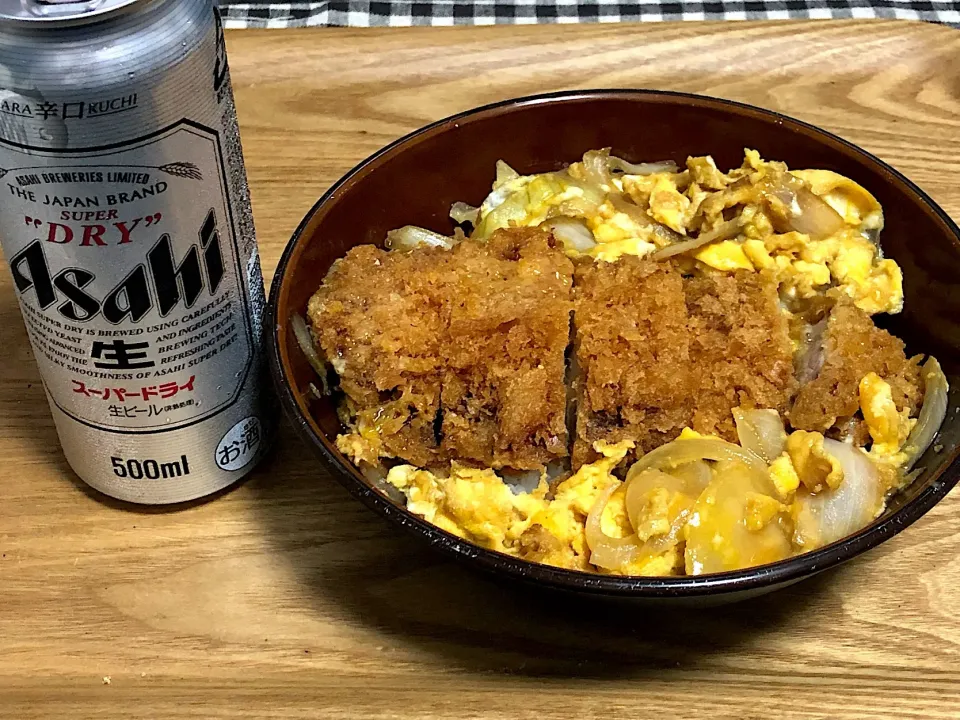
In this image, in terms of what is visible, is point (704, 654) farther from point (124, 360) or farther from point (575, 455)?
point (124, 360)

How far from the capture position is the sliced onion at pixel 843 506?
112cm

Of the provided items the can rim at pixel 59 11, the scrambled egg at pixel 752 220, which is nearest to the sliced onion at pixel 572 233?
the scrambled egg at pixel 752 220

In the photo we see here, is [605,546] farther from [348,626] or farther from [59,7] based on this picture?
[59,7]

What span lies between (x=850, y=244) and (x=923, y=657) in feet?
1.79

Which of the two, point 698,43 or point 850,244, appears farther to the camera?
point 698,43

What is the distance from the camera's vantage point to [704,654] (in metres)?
1.16

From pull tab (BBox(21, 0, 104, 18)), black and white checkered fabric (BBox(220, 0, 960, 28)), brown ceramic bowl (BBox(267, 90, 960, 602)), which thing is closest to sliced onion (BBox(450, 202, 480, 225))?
brown ceramic bowl (BBox(267, 90, 960, 602))

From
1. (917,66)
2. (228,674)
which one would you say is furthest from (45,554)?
(917,66)

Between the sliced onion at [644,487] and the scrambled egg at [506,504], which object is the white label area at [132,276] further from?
the sliced onion at [644,487]

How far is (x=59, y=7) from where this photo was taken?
0.90 meters

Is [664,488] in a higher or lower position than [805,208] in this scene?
lower

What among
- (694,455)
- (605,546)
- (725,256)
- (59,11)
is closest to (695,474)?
(694,455)

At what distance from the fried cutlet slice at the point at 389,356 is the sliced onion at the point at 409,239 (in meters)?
0.17

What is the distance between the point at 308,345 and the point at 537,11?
1436 mm
